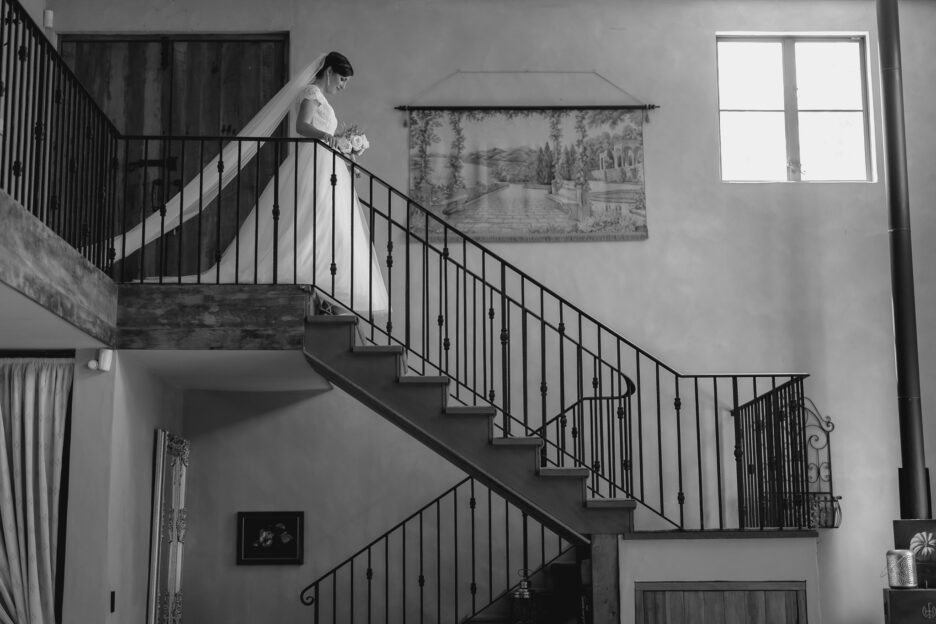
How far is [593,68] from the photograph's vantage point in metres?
9.98

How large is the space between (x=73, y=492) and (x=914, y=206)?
7071 millimetres

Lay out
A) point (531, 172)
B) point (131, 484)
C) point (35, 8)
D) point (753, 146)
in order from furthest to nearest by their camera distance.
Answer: point (753, 146) → point (531, 172) → point (35, 8) → point (131, 484)

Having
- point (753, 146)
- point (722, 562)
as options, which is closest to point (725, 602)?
point (722, 562)

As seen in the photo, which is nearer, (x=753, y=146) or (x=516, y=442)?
(x=516, y=442)

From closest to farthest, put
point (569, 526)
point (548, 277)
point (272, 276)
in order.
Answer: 1. point (569, 526)
2. point (272, 276)
3. point (548, 277)

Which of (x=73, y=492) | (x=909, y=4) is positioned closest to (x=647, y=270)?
(x=909, y=4)

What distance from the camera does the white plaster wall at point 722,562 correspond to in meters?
6.80

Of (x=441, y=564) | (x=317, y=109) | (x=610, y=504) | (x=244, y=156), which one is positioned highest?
(x=317, y=109)

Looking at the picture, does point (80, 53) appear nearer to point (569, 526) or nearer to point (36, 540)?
point (36, 540)

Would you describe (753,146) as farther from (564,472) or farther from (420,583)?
(420,583)

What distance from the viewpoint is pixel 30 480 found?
23.5 ft

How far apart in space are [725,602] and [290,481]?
3.96 meters

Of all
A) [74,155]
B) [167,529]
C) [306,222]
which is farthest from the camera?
[167,529]

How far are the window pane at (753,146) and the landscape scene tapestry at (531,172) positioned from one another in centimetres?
80
